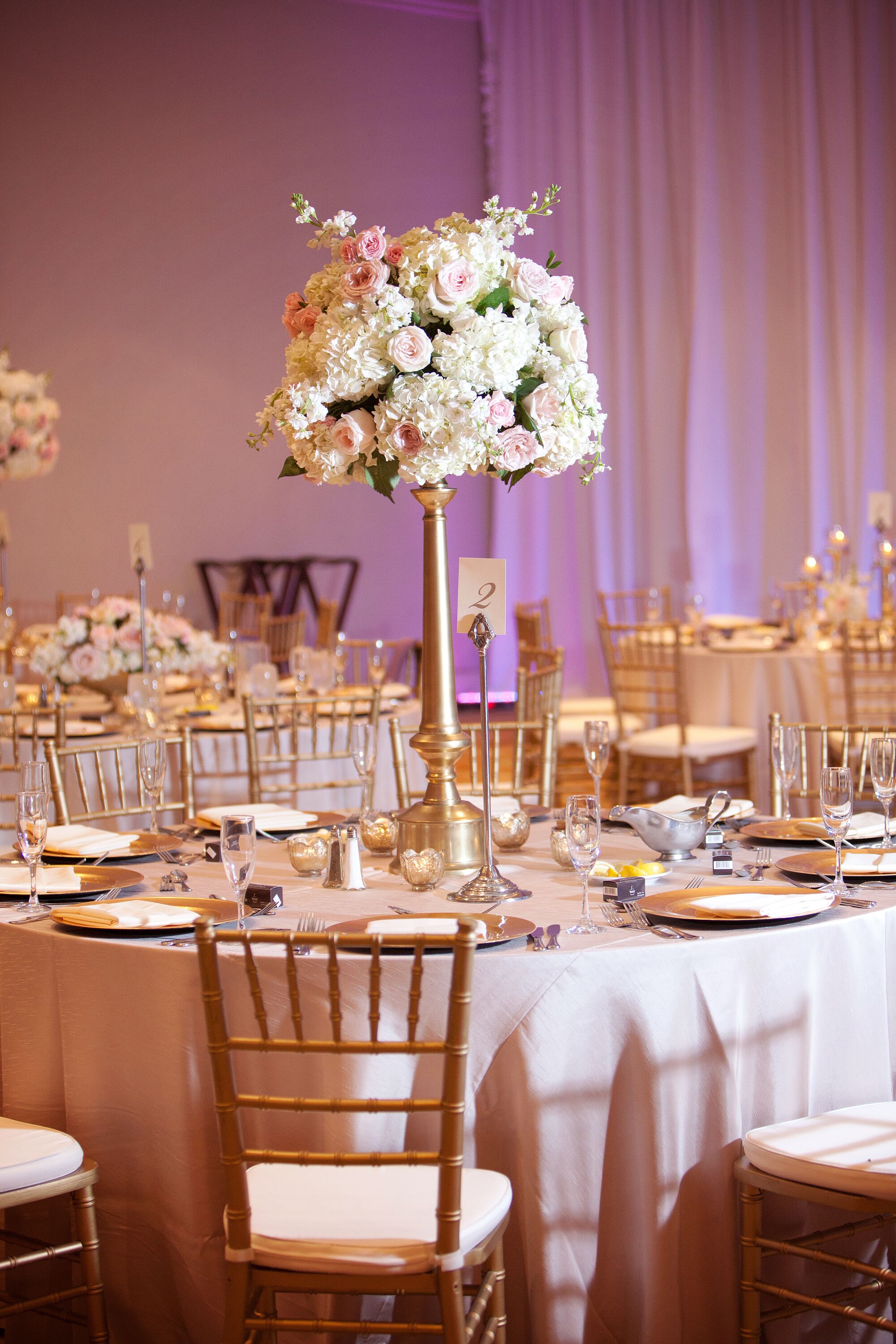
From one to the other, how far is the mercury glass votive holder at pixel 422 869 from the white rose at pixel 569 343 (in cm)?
89

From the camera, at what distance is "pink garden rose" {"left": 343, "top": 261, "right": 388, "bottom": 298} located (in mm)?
2199

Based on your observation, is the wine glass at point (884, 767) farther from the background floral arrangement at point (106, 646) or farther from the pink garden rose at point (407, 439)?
the background floral arrangement at point (106, 646)

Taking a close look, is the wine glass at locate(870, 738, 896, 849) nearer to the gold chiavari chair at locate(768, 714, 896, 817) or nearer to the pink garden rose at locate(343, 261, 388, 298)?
the gold chiavari chair at locate(768, 714, 896, 817)

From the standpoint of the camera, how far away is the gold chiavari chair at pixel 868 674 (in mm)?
5238

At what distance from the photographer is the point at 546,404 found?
7.48 feet

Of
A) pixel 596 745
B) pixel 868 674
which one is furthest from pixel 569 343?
pixel 868 674

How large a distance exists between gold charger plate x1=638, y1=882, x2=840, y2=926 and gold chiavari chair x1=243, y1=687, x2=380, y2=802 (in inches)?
53.0

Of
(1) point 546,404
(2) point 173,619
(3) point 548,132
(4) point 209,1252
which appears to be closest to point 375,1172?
(4) point 209,1252

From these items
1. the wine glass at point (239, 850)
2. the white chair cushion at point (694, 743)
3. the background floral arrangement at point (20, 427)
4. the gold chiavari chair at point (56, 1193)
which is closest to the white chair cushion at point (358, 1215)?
the gold chiavari chair at point (56, 1193)

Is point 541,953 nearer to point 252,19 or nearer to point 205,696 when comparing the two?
point 205,696

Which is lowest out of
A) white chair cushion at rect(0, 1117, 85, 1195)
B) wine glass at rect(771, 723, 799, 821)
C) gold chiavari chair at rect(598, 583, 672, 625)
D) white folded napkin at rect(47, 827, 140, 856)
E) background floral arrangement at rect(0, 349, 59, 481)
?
white chair cushion at rect(0, 1117, 85, 1195)

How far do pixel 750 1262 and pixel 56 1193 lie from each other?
99cm

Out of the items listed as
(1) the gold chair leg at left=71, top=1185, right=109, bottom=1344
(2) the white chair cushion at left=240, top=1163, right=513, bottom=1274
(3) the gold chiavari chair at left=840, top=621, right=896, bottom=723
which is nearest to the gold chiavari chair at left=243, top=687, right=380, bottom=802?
(1) the gold chair leg at left=71, top=1185, right=109, bottom=1344

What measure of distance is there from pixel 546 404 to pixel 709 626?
491 centimetres
